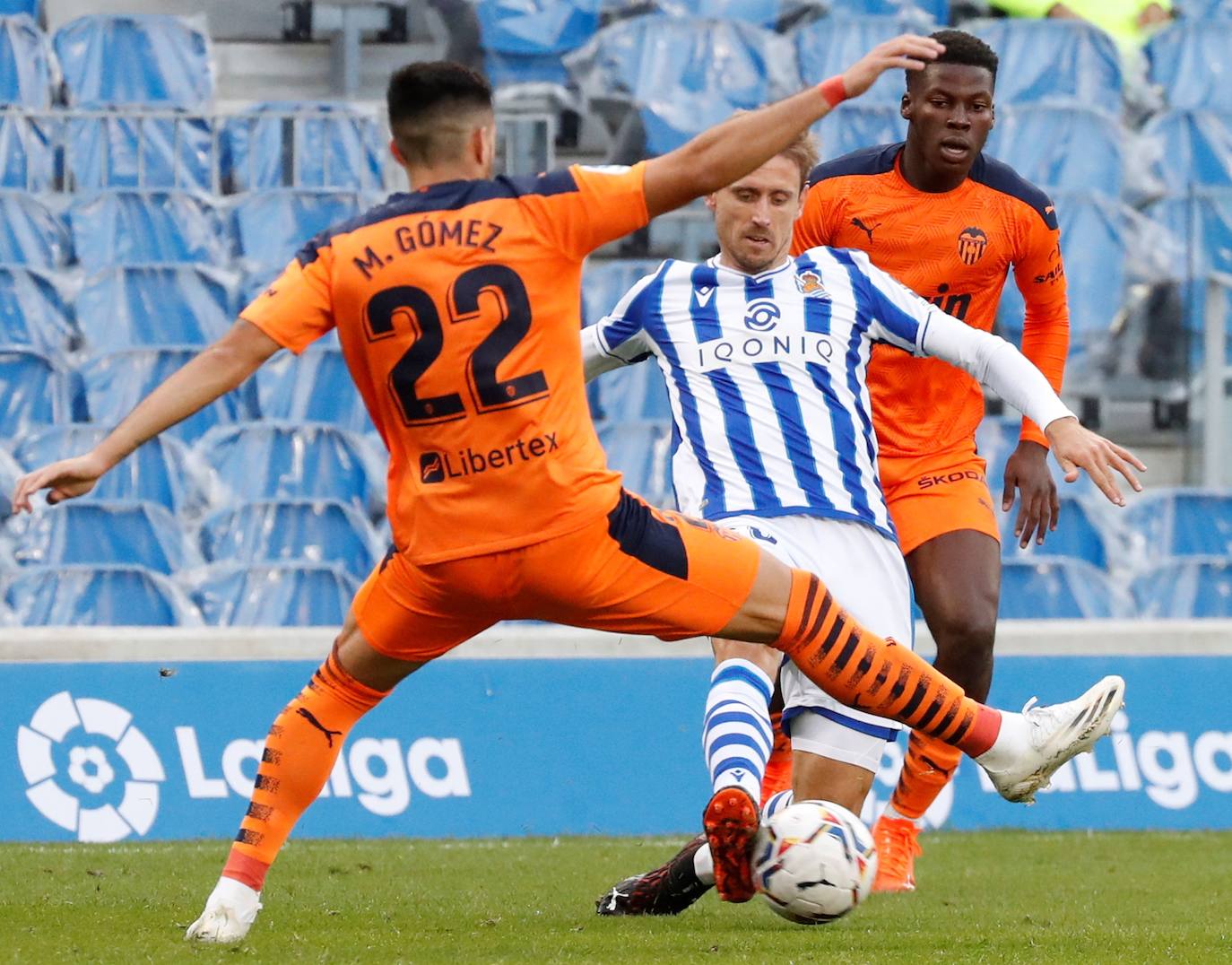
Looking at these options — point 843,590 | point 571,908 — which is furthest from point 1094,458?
point 571,908

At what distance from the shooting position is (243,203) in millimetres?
11844

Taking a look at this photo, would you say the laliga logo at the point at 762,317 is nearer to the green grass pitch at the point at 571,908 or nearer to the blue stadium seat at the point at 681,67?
the green grass pitch at the point at 571,908

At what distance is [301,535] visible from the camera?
10.2 meters

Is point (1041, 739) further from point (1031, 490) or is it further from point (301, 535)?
point (301, 535)

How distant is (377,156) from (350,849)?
618cm

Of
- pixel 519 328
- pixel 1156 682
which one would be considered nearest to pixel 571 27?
pixel 1156 682

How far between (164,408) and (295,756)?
96cm

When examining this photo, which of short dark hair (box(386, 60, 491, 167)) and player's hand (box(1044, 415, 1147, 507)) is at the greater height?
short dark hair (box(386, 60, 491, 167))

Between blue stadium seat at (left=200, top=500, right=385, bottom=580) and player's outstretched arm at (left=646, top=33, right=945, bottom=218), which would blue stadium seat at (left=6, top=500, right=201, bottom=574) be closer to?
blue stadium seat at (left=200, top=500, right=385, bottom=580)

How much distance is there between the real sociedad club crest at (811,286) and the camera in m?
5.22

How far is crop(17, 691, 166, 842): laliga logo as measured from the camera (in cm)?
736

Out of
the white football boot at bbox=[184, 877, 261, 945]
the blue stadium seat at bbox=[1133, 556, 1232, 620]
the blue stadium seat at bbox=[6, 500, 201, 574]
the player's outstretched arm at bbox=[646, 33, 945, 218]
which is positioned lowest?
the blue stadium seat at bbox=[1133, 556, 1232, 620]

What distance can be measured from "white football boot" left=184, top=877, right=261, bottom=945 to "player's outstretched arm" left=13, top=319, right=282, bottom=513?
3.39ft

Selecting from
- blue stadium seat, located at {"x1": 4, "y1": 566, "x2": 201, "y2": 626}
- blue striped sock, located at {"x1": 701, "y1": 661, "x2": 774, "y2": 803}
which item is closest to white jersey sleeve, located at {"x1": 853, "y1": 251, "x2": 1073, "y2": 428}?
blue striped sock, located at {"x1": 701, "y1": 661, "x2": 774, "y2": 803}
